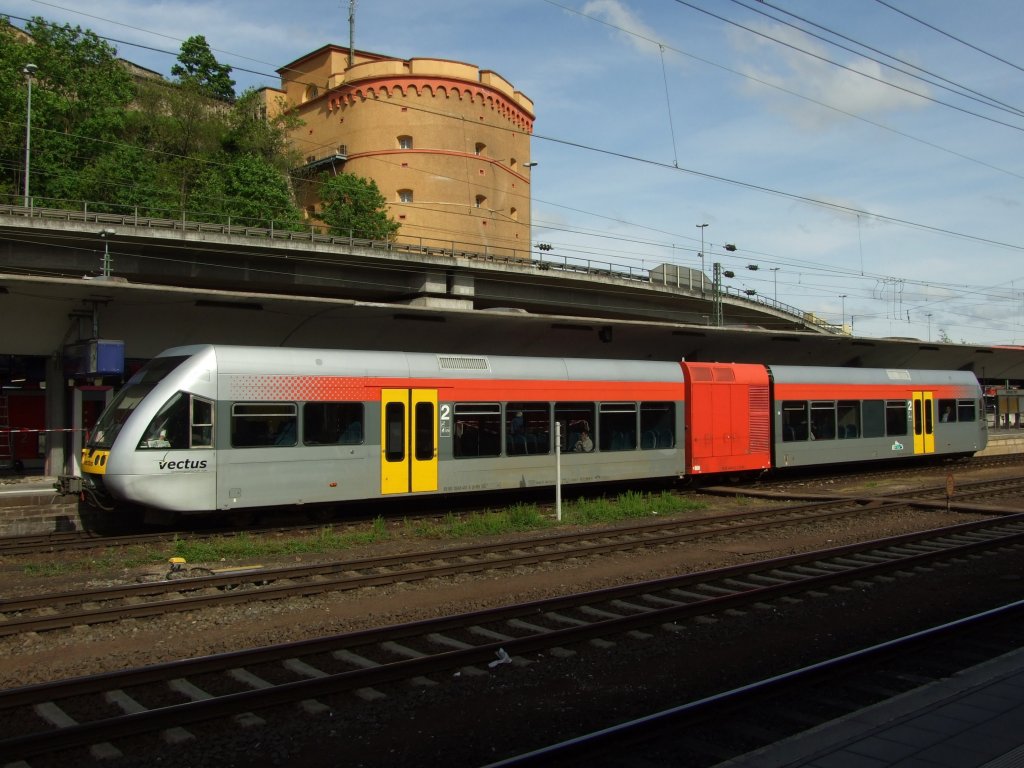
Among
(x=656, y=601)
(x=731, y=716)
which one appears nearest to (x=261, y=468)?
(x=656, y=601)

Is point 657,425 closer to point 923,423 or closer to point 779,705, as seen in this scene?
point 923,423

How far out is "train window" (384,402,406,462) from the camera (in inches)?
589

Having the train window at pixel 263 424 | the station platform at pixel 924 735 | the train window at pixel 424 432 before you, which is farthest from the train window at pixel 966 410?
the station platform at pixel 924 735

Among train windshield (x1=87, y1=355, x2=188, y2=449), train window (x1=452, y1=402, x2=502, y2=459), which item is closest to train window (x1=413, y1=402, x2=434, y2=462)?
train window (x1=452, y1=402, x2=502, y2=459)

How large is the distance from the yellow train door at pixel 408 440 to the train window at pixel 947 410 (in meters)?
18.2

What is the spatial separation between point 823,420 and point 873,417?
2.33m

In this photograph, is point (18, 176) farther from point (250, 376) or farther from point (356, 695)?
point (356, 695)

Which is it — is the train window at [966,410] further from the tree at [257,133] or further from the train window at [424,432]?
the tree at [257,133]

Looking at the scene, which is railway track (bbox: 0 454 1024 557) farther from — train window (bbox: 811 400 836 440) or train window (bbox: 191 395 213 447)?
train window (bbox: 811 400 836 440)

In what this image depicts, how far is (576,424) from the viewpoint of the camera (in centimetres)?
1747

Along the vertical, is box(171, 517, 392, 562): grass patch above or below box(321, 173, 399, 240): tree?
below

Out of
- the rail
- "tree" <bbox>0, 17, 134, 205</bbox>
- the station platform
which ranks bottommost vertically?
the station platform

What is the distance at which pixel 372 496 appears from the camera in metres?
14.8

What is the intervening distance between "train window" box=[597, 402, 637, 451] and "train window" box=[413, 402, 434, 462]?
400 centimetres
